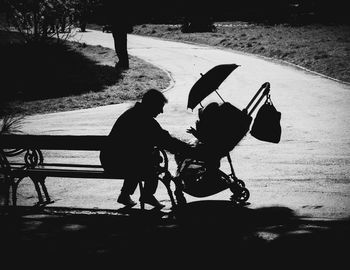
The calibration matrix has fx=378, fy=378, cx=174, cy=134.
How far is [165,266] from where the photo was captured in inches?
155

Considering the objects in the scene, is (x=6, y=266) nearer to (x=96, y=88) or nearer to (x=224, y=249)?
(x=224, y=249)

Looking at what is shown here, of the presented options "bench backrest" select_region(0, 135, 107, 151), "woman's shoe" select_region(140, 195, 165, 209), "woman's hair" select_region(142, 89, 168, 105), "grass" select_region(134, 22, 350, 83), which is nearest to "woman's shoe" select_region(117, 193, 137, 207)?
"woman's shoe" select_region(140, 195, 165, 209)

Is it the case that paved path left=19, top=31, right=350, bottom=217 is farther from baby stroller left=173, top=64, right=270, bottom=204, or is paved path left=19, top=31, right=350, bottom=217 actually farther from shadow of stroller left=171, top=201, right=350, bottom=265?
baby stroller left=173, top=64, right=270, bottom=204

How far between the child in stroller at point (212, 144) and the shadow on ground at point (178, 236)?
1.15ft

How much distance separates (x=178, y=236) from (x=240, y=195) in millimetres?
1224

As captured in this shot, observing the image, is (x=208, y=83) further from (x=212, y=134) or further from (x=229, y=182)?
(x=229, y=182)

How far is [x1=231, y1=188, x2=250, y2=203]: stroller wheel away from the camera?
5294 mm

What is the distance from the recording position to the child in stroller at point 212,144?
481 cm

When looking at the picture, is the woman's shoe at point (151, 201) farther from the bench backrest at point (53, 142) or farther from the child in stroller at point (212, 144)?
the bench backrest at point (53, 142)

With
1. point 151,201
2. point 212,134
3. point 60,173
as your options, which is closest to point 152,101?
point 212,134

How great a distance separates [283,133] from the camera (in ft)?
30.0

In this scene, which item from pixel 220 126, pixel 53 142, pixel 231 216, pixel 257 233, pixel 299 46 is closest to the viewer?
pixel 257 233

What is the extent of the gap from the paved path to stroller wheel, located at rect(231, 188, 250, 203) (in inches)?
6.1

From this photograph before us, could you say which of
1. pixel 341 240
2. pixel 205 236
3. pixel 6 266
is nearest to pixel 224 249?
pixel 205 236
